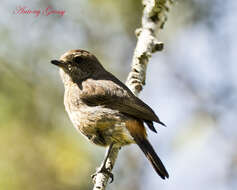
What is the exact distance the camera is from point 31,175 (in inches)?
297

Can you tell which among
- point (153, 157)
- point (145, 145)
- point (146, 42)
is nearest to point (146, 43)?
point (146, 42)

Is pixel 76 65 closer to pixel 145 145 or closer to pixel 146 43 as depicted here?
pixel 146 43

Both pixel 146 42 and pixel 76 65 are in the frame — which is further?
pixel 76 65

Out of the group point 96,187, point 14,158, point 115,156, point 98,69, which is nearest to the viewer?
point 96,187

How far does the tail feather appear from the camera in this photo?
5.38m

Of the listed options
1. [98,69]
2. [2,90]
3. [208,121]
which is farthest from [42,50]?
[208,121]

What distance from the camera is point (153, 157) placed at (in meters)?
5.48

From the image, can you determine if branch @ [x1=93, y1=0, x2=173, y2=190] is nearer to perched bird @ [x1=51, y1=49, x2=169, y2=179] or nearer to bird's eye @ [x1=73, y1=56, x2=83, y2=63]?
perched bird @ [x1=51, y1=49, x2=169, y2=179]

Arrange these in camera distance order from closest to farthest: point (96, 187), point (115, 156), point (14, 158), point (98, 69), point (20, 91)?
point (96, 187) < point (115, 156) < point (98, 69) < point (14, 158) < point (20, 91)

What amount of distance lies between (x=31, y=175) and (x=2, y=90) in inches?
53.8

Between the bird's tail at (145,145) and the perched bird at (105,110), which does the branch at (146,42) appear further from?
the bird's tail at (145,145)

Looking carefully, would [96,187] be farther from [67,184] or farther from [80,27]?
[80,27]

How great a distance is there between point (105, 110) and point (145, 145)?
72cm

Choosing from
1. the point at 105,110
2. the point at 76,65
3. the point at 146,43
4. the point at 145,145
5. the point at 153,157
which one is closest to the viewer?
the point at 153,157
